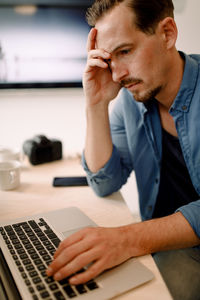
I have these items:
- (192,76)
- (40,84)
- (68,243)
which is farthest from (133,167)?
(40,84)

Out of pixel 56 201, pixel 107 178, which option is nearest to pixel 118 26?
pixel 107 178

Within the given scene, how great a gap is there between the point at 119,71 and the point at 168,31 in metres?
0.22

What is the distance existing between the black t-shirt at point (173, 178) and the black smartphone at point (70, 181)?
12.4 inches

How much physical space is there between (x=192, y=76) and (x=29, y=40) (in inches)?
36.4

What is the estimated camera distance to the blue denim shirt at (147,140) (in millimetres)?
945

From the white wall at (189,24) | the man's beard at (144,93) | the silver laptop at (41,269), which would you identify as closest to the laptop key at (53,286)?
the silver laptop at (41,269)

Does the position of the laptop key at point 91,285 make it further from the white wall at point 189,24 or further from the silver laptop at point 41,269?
the white wall at point 189,24

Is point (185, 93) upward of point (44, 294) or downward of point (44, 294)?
upward

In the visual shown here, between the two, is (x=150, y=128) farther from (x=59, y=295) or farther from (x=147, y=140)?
(x=59, y=295)

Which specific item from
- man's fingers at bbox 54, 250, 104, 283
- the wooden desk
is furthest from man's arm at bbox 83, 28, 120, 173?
man's fingers at bbox 54, 250, 104, 283

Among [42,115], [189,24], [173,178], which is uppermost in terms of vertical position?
[189,24]

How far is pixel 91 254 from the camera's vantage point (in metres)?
0.54

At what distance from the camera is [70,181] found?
3.45 feet

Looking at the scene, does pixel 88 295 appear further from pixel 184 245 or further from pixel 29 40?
pixel 29 40
